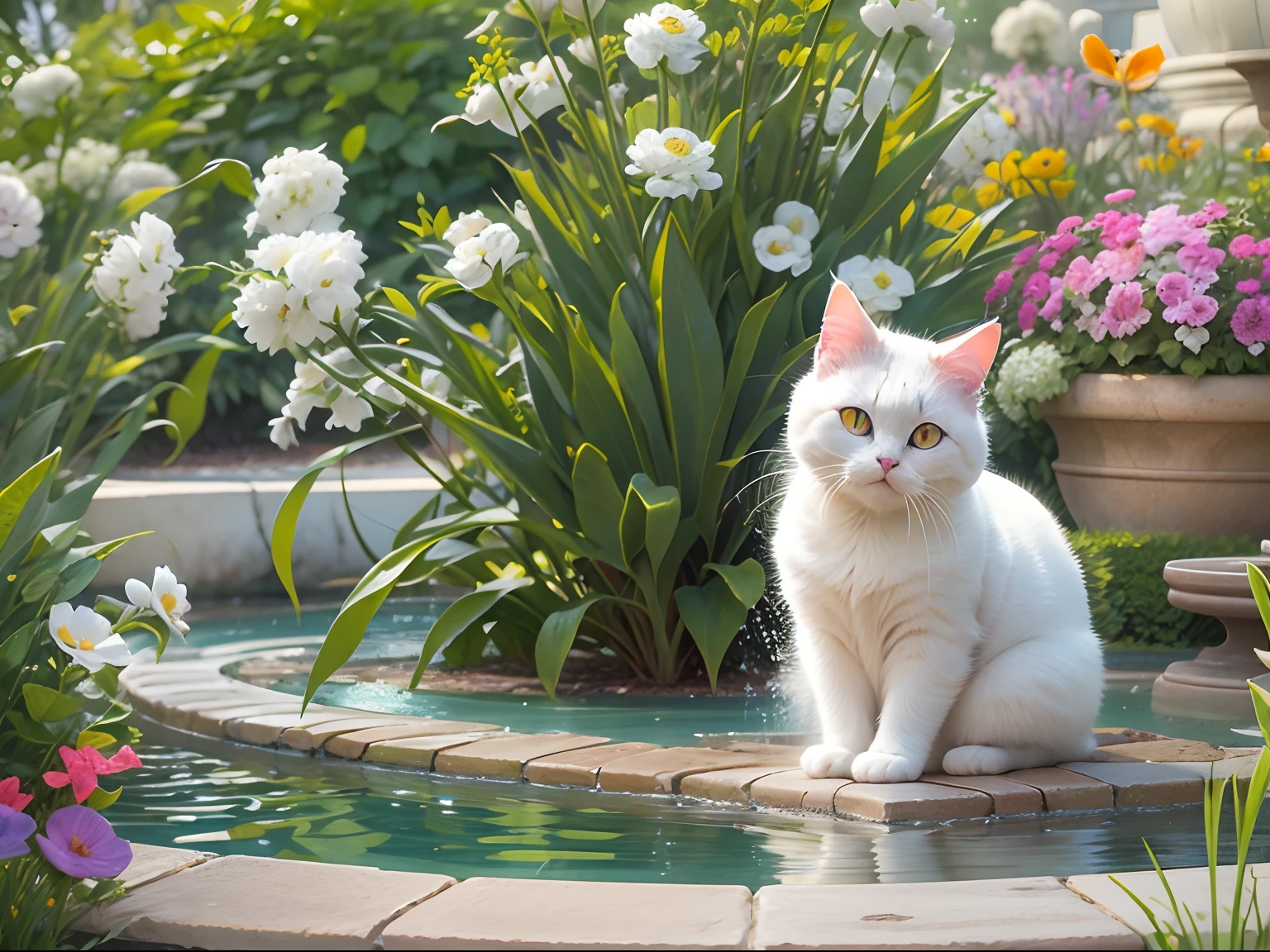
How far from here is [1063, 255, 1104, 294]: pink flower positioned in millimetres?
4156

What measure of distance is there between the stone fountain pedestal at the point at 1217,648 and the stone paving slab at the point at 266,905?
75.0 inches

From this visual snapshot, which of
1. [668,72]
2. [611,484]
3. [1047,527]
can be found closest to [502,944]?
[1047,527]

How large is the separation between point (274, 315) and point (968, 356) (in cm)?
133

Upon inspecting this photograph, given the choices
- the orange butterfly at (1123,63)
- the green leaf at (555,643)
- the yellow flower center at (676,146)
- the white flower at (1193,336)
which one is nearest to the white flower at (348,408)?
the green leaf at (555,643)

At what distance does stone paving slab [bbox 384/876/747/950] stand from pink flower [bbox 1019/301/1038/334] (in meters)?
2.94

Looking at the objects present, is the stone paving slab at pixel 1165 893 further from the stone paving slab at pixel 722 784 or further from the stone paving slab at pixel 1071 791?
the stone paving slab at pixel 722 784

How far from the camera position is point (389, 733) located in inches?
104

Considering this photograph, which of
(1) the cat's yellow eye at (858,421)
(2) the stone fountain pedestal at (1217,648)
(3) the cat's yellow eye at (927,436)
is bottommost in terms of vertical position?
(2) the stone fountain pedestal at (1217,648)

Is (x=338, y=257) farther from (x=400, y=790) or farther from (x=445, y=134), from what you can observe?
(x=445, y=134)

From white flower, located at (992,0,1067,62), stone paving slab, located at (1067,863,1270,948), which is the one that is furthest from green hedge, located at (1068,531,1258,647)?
white flower, located at (992,0,1067,62)

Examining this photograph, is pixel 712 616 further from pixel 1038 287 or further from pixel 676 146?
pixel 1038 287

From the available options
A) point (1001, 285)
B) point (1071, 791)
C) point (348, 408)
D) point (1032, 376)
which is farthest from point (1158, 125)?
point (1071, 791)

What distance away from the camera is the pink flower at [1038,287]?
431 centimetres

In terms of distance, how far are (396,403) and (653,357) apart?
22.1 inches
